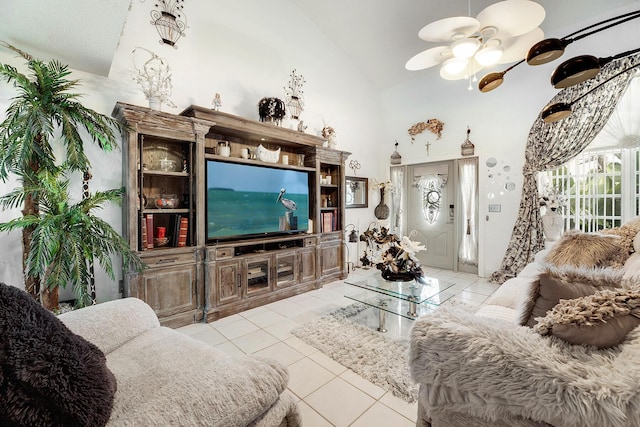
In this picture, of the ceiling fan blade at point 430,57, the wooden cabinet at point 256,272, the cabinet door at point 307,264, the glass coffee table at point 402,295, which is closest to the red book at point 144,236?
the wooden cabinet at point 256,272

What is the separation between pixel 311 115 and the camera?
4.31 metres

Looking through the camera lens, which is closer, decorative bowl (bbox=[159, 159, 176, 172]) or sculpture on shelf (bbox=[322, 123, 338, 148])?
decorative bowl (bbox=[159, 159, 176, 172])

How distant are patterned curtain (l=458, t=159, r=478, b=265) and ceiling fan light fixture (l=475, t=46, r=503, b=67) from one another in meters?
2.51

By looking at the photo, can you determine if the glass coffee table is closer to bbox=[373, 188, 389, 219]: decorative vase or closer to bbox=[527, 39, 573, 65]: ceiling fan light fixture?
bbox=[527, 39, 573, 65]: ceiling fan light fixture

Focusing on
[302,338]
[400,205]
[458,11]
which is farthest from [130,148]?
[400,205]

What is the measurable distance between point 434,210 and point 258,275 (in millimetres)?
3484

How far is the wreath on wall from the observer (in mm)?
4750

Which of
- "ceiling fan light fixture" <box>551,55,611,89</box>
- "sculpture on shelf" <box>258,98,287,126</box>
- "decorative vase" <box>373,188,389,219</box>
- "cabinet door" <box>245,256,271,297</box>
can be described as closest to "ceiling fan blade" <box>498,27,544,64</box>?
"ceiling fan light fixture" <box>551,55,611,89</box>

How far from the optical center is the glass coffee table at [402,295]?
2362 mm

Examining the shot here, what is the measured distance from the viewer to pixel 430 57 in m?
2.49

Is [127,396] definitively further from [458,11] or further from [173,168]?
[458,11]

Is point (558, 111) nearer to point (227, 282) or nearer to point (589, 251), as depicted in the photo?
point (589, 251)

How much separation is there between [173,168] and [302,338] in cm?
217

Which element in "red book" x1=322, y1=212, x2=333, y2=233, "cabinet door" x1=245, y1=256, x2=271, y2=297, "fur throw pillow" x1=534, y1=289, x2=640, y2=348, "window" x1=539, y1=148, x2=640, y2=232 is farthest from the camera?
"red book" x1=322, y1=212, x2=333, y2=233
